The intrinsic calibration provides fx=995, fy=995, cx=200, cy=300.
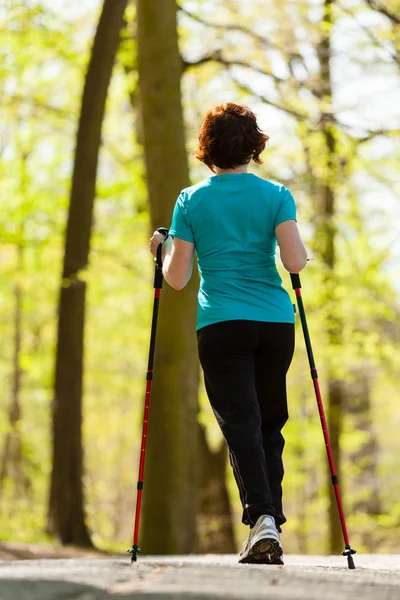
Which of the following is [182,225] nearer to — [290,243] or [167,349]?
[290,243]

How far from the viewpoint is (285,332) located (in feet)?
15.8

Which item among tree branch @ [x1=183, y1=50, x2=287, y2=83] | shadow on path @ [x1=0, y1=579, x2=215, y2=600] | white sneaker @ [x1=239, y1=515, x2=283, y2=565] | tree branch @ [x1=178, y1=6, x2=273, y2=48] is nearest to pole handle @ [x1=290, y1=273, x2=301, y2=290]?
white sneaker @ [x1=239, y1=515, x2=283, y2=565]

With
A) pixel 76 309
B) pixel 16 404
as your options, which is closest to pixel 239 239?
pixel 76 309

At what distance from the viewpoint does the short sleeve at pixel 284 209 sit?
4723mm

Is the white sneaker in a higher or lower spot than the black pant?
lower

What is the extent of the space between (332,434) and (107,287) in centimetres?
602

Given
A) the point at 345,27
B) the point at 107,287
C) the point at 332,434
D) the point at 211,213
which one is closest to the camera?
the point at 211,213

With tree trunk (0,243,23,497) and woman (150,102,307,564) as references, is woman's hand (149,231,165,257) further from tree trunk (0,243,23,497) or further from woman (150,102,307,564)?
tree trunk (0,243,23,497)

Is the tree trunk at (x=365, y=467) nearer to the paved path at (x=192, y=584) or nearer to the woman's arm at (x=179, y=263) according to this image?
the woman's arm at (x=179, y=263)

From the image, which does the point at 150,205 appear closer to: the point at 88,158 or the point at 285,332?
the point at 88,158

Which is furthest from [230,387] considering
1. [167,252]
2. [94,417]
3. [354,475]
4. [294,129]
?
[94,417]

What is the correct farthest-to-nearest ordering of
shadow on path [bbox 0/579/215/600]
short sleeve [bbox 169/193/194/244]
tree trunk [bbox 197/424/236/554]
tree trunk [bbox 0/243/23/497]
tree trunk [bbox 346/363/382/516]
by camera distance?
tree trunk [bbox 346/363/382/516], tree trunk [bbox 0/243/23/497], tree trunk [bbox 197/424/236/554], short sleeve [bbox 169/193/194/244], shadow on path [bbox 0/579/215/600]

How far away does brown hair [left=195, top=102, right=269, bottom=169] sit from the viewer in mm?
4746

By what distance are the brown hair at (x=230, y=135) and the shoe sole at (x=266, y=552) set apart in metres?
1.80
